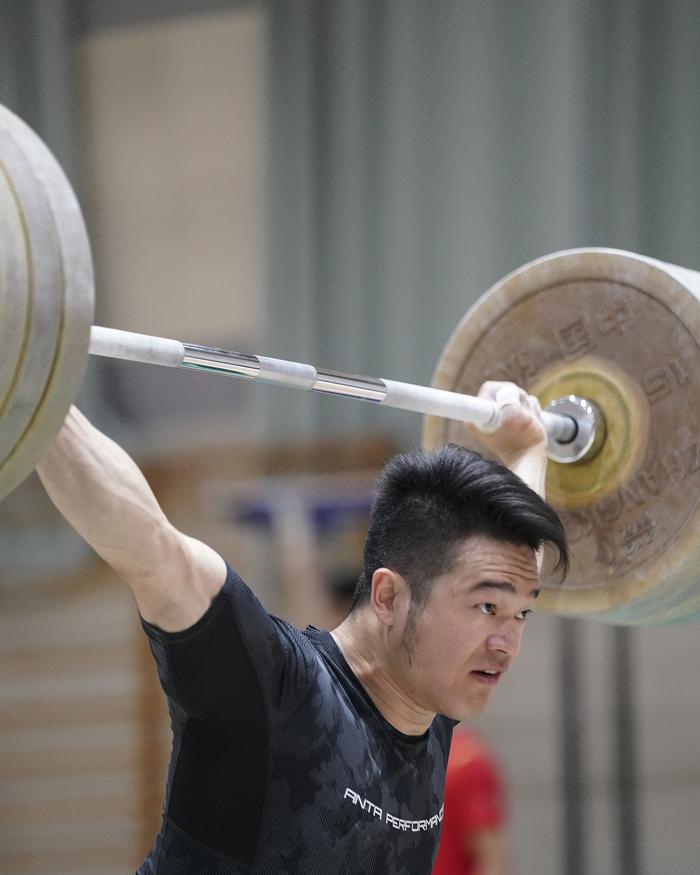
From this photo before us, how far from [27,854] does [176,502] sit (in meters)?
1.42

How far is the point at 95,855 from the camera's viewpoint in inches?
180

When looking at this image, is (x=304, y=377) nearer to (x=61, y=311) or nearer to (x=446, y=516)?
(x=446, y=516)

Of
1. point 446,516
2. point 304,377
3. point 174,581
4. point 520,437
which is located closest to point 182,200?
point 520,437

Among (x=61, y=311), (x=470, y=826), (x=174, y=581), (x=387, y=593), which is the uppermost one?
(x=61, y=311)

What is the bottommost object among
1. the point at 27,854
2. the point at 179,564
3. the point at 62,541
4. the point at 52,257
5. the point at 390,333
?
the point at 27,854

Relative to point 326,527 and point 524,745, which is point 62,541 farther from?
point 524,745

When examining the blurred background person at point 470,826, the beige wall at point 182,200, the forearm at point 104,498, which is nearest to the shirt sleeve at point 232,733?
the forearm at point 104,498

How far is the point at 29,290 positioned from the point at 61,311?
4 centimetres

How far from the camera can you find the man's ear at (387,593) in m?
1.50

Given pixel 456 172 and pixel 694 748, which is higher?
pixel 456 172

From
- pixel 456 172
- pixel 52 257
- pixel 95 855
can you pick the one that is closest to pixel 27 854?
pixel 95 855

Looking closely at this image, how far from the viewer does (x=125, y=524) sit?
1.18m

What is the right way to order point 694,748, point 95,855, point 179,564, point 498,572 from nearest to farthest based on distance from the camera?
point 179,564 → point 498,572 → point 694,748 → point 95,855

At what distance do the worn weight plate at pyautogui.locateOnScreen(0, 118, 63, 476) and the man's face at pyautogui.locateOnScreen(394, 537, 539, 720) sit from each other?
23.1 inches
